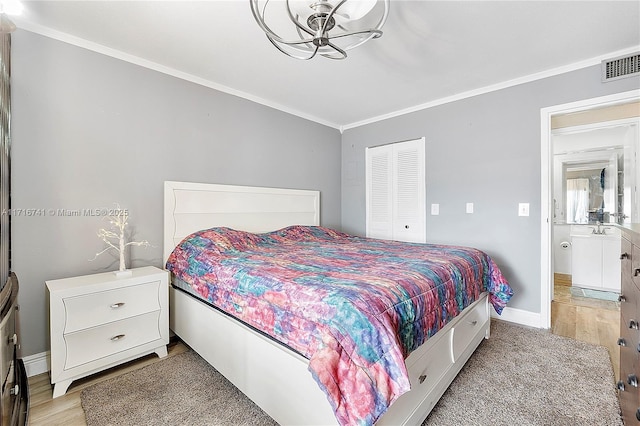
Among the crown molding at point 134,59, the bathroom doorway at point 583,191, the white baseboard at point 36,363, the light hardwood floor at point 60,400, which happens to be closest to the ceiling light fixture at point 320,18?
the crown molding at point 134,59

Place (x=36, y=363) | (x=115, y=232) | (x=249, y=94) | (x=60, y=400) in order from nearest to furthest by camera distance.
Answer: (x=60, y=400)
(x=36, y=363)
(x=115, y=232)
(x=249, y=94)

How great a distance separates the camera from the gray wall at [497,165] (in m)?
2.74

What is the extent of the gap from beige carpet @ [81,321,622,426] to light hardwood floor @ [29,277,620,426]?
0.07 m

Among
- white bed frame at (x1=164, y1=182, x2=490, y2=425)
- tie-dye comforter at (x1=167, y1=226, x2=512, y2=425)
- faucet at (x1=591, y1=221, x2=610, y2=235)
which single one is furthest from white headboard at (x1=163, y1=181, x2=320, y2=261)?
faucet at (x1=591, y1=221, x2=610, y2=235)

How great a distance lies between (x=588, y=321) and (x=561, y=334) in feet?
1.85

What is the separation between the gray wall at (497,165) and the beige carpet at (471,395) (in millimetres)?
910

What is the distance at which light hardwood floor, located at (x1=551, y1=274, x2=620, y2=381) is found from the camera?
239 centimetres

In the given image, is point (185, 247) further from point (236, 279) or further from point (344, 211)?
point (344, 211)

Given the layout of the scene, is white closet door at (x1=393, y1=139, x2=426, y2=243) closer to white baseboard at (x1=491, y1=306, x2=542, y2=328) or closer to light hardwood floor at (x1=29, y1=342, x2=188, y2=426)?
white baseboard at (x1=491, y1=306, x2=542, y2=328)

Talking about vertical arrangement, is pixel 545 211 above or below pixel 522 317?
above

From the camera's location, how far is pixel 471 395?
170cm

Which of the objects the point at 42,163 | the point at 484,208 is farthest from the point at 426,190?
the point at 42,163

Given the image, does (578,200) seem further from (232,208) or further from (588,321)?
(232,208)

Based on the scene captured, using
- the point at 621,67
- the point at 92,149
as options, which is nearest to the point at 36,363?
the point at 92,149
